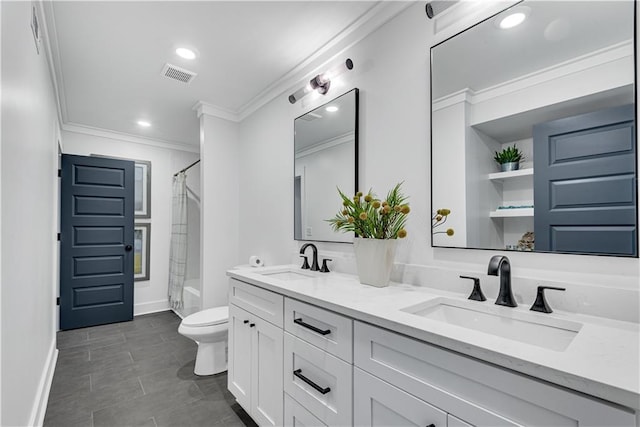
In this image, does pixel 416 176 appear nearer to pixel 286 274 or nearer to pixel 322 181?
pixel 322 181

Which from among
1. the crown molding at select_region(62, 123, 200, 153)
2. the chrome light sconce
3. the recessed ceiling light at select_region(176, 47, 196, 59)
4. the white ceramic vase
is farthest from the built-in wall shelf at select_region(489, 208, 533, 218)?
the crown molding at select_region(62, 123, 200, 153)

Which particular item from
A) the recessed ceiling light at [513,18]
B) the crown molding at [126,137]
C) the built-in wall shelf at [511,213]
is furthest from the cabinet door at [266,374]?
the crown molding at [126,137]

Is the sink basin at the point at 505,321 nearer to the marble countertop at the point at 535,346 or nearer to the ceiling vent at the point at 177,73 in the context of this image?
the marble countertop at the point at 535,346

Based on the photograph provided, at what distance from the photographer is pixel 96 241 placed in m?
3.83

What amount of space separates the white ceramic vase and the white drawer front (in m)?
0.65

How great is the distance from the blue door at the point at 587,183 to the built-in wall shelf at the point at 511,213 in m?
0.03

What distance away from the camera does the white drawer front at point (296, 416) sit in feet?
4.43

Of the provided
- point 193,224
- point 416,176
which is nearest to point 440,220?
point 416,176

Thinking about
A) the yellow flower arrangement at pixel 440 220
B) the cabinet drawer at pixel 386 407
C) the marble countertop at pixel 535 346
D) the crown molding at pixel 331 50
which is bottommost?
the cabinet drawer at pixel 386 407

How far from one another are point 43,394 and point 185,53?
256 cm

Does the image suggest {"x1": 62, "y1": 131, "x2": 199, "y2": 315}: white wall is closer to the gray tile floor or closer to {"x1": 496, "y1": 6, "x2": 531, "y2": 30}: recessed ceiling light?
the gray tile floor

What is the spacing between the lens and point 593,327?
94cm

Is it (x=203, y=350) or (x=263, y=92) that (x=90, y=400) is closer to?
(x=203, y=350)

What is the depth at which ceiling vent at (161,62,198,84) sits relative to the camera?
249cm
